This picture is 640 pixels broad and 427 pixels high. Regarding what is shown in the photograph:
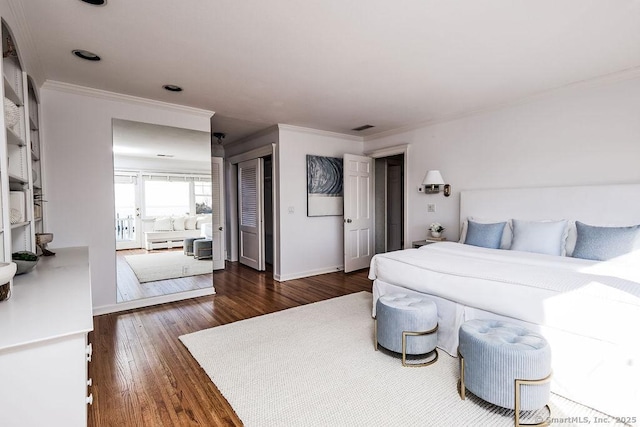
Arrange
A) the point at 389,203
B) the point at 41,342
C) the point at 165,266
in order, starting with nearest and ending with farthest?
the point at 41,342 → the point at 165,266 → the point at 389,203

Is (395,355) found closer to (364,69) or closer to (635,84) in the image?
(364,69)

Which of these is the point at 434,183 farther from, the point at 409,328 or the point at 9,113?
the point at 9,113

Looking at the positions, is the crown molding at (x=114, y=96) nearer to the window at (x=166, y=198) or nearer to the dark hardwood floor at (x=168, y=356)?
the window at (x=166, y=198)

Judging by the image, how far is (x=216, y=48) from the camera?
2477 millimetres

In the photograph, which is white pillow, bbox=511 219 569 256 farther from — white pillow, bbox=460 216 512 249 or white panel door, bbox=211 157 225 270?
white panel door, bbox=211 157 225 270

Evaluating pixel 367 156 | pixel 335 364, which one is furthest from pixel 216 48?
pixel 367 156

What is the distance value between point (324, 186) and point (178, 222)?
2.41 meters

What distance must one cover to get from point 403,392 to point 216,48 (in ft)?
9.51

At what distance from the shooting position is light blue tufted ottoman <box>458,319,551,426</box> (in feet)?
5.49

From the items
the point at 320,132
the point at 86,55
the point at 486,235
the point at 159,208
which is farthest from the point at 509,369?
the point at 320,132

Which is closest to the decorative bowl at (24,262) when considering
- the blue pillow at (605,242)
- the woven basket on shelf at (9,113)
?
the woven basket on shelf at (9,113)

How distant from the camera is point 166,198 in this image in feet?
13.5

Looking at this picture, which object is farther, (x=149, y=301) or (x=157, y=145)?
(x=157, y=145)

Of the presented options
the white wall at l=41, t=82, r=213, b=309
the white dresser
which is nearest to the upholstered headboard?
the white dresser
